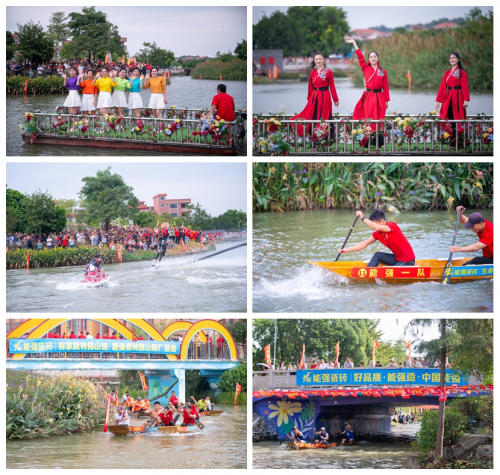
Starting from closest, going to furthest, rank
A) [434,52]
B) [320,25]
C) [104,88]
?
[104,88] < [320,25] < [434,52]

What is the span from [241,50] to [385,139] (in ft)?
5.93

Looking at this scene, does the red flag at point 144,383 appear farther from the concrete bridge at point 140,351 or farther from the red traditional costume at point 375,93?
the red traditional costume at point 375,93

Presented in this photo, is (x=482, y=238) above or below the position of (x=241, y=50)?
below

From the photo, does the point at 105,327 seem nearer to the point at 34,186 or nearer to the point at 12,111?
the point at 34,186

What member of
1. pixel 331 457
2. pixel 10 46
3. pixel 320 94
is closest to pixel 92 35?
pixel 10 46

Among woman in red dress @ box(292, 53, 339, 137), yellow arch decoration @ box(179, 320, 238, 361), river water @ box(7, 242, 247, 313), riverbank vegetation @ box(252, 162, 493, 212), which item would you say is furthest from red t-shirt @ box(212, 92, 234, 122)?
yellow arch decoration @ box(179, 320, 238, 361)

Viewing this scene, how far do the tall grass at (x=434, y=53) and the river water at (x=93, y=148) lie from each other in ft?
8.77

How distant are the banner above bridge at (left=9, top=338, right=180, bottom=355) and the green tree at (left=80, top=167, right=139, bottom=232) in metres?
1.22

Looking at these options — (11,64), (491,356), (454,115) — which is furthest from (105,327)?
(454,115)

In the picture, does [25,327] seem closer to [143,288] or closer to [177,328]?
[143,288]

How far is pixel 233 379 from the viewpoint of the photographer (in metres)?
6.88

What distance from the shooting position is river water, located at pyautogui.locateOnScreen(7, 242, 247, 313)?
6.85 m

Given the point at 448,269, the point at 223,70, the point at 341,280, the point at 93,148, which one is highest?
the point at 223,70

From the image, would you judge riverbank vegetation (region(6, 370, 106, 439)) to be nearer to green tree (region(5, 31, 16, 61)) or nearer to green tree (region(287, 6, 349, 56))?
green tree (region(5, 31, 16, 61))
